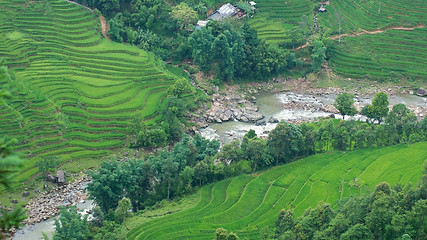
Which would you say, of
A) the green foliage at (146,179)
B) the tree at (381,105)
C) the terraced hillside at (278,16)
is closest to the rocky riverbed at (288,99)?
the tree at (381,105)

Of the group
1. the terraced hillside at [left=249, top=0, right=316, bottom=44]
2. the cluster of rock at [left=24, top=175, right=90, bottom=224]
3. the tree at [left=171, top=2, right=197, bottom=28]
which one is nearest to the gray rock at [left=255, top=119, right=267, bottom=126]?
the terraced hillside at [left=249, top=0, right=316, bottom=44]

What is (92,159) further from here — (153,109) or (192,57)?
(192,57)

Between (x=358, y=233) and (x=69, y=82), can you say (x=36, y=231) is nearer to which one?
(x=69, y=82)

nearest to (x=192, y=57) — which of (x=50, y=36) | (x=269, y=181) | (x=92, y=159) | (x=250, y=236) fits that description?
(x=50, y=36)

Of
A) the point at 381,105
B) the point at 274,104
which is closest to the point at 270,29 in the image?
the point at 274,104

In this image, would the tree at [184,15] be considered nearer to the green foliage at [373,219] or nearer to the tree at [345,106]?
the tree at [345,106]
